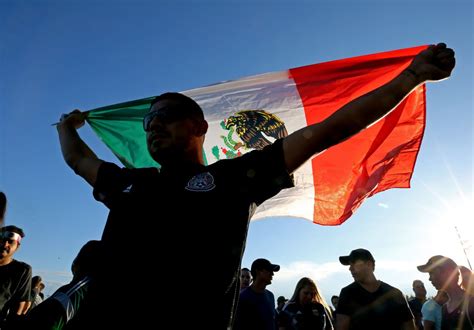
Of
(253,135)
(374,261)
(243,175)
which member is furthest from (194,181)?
(374,261)

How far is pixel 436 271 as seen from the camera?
519 cm

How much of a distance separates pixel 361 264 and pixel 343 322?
811mm

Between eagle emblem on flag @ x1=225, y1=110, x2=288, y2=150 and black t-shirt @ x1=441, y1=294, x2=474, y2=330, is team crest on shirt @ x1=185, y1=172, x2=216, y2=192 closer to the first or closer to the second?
eagle emblem on flag @ x1=225, y1=110, x2=288, y2=150

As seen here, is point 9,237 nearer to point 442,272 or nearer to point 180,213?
point 180,213

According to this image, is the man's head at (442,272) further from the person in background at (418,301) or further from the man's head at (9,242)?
the man's head at (9,242)

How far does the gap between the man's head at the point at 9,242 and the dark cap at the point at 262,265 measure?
11.9 ft

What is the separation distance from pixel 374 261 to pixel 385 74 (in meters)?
Result: 2.74

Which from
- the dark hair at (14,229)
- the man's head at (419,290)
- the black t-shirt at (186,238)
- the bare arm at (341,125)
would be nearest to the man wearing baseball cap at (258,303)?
the dark hair at (14,229)

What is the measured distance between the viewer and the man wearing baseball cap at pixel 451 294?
4.68 metres

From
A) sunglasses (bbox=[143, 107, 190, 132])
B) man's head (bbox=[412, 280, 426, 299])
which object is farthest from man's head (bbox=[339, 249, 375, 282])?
man's head (bbox=[412, 280, 426, 299])

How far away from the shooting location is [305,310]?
560cm

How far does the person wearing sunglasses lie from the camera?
4346mm

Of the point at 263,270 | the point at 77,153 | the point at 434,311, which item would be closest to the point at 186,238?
the point at 77,153

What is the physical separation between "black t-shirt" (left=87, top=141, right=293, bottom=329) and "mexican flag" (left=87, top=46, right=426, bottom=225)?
195cm
